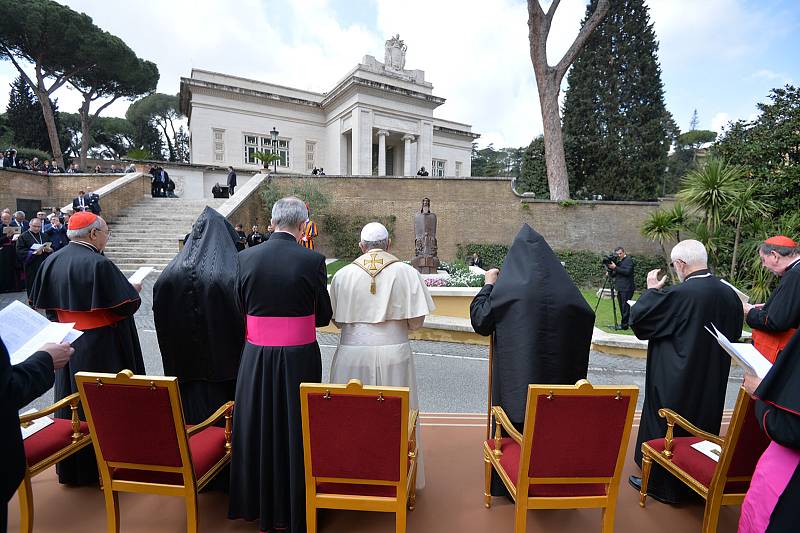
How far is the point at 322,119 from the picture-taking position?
3234 centimetres

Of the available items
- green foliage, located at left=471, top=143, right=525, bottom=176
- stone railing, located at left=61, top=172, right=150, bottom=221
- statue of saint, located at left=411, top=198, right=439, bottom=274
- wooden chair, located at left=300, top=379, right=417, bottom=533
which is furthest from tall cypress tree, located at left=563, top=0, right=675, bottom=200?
wooden chair, located at left=300, top=379, right=417, bottom=533

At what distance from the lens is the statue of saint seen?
11.8m

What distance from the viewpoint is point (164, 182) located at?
21.0 metres

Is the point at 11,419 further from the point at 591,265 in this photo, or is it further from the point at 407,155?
the point at 407,155

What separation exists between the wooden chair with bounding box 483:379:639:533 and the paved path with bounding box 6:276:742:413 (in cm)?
266

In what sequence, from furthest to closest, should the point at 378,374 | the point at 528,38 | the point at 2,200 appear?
1. the point at 528,38
2. the point at 2,200
3. the point at 378,374

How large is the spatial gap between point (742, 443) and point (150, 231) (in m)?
17.7

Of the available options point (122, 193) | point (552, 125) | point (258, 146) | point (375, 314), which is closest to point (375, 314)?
point (375, 314)

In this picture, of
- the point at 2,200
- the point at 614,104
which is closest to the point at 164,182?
the point at 2,200

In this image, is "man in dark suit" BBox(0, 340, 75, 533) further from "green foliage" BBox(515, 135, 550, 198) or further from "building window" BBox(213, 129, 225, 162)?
"building window" BBox(213, 129, 225, 162)

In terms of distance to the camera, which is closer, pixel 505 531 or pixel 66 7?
pixel 505 531

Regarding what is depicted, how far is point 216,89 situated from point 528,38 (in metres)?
19.1

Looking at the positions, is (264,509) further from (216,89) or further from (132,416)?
(216,89)

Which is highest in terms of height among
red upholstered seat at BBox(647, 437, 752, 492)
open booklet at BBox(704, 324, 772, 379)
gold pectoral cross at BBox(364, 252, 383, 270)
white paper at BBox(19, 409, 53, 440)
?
gold pectoral cross at BBox(364, 252, 383, 270)
